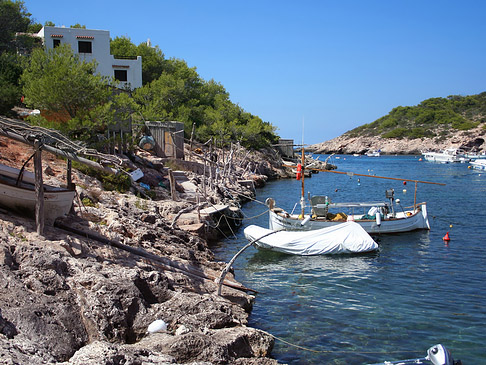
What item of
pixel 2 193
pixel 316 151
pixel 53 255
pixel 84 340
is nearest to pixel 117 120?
pixel 2 193

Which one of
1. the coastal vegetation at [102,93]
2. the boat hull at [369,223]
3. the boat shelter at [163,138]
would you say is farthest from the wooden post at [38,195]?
the boat shelter at [163,138]

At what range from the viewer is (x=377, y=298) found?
15922mm

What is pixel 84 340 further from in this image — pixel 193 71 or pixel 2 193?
pixel 193 71

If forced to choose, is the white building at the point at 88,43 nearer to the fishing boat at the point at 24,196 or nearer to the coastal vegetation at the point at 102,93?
the coastal vegetation at the point at 102,93

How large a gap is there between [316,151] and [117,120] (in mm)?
127287

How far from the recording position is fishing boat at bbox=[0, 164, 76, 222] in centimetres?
1265

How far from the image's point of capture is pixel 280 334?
503 inches

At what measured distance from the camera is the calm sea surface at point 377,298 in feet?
40.0

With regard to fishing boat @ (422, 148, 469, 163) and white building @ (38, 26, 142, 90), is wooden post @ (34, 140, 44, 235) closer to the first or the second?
white building @ (38, 26, 142, 90)

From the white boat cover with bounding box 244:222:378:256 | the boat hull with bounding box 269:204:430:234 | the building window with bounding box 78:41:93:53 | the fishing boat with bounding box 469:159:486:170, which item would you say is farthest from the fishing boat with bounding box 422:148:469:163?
the white boat cover with bounding box 244:222:378:256

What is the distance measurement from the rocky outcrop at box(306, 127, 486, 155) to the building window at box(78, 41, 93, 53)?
90809 millimetres

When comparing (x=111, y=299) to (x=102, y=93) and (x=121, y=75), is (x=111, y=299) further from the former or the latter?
(x=121, y=75)

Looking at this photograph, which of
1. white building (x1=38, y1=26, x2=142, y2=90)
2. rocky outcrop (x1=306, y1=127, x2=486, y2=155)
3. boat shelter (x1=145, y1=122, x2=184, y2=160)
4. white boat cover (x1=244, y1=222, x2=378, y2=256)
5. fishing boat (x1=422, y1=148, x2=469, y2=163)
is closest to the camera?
white boat cover (x1=244, y1=222, x2=378, y2=256)

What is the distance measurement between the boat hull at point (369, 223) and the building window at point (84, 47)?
3086cm
